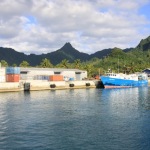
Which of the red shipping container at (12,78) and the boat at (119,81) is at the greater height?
the red shipping container at (12,78)

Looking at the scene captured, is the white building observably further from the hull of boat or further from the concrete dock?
the hull of boat

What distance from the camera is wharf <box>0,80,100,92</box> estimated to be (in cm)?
10006

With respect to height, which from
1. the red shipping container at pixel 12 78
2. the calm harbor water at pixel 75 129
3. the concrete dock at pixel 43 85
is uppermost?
the red shipping container at pixel 12 78

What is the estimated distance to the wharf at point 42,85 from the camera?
328 ft

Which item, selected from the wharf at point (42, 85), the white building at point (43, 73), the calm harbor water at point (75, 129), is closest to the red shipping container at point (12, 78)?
the wharf at point (42, 85)

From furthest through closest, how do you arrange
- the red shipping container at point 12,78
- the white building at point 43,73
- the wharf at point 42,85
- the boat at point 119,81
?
the white building at point 43,73 < the boat at point 119,81 < the red shipping container at point 12,78 < the wharf at point 42,85

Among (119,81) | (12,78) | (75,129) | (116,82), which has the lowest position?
(75,129)

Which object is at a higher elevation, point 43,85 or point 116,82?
point 116,82

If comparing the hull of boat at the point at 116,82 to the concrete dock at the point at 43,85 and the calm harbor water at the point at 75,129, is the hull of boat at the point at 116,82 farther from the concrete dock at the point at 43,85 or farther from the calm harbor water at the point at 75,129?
the calm harbor water at the point at 75,129

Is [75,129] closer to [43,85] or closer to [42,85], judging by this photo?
[42,85]

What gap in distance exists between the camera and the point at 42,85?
4296 inches

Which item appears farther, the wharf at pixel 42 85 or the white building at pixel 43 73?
the white building at pixel 43 73

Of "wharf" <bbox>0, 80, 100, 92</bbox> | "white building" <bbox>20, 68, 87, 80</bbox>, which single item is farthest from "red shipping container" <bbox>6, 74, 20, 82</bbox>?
"white building" <bbox>20, 68, 87, 80</bbox>

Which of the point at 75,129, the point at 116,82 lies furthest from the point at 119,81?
the point at 75,129
